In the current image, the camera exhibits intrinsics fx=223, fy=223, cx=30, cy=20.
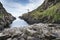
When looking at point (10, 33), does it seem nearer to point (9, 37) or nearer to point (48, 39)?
point (9, 37)

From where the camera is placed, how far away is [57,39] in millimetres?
102812

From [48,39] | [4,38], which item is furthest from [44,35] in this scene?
[4,38]

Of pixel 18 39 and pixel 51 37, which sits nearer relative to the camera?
pixel 18 39

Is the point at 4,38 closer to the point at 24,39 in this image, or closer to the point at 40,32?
the point at 24,39

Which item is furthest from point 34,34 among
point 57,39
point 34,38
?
point 57,39

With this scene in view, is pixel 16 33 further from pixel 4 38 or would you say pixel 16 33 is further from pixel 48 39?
pixel 48 39

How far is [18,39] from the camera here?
96.9 metres

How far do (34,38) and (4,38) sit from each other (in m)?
13.8

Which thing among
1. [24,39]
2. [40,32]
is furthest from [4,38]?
[40,32]

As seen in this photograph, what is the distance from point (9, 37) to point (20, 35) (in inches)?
203

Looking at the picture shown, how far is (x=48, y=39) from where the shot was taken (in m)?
102

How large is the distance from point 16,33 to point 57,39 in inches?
751

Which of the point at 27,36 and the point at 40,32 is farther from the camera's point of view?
the point at 40,32

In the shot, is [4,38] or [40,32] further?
[40,32]
